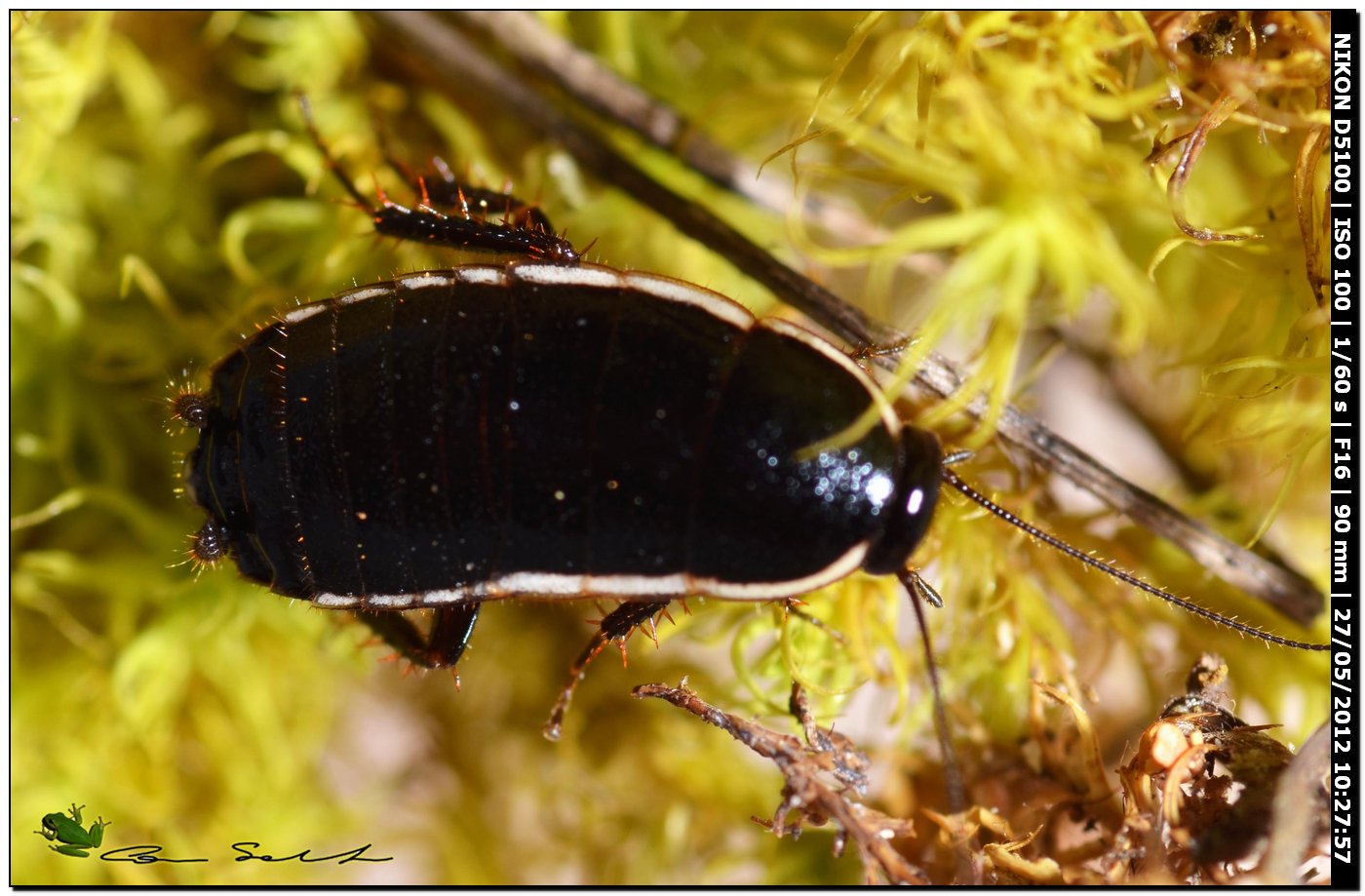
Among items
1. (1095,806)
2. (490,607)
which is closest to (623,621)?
(490,607)

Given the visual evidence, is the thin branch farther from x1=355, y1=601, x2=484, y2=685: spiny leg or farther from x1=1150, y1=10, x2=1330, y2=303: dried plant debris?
x1=355, y1=601, x2=484, y2=685: spiny leg

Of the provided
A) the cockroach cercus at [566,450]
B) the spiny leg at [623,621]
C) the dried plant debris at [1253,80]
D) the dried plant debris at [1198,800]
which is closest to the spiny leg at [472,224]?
the cockroach cercus at [566,450]

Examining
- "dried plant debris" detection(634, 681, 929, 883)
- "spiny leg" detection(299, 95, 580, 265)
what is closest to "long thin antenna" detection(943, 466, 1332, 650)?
"dried plant debris" detection(634, 681, 929, 883)

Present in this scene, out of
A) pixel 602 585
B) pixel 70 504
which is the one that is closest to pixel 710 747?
pixel 602 585


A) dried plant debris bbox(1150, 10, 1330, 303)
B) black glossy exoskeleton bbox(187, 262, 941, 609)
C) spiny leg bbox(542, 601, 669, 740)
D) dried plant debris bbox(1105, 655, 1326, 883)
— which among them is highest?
dried plant debris bbox(1150, 10, 1330, 303)

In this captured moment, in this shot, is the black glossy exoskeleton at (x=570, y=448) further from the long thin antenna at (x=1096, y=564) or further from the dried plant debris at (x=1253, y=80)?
the dried plant debris at (x=1253, y=80)

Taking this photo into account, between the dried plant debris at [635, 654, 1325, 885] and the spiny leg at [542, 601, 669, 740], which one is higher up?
the spiny leg at [542, 601, 669, 740]
